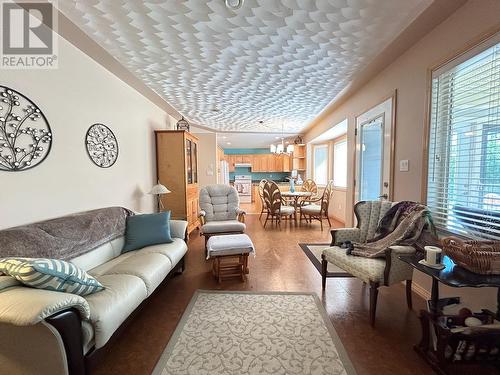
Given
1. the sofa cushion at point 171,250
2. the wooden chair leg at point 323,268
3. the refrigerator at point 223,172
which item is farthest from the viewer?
the refrigerator at point 223,172

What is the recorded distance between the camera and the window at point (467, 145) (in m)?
1.65

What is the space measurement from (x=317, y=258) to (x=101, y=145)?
10.2 ft

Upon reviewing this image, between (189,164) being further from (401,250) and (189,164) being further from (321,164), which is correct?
Answer: (321,164)

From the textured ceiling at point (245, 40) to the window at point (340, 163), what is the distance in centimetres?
262

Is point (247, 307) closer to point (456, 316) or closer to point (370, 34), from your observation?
point (456, 316)

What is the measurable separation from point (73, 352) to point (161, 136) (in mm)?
3495

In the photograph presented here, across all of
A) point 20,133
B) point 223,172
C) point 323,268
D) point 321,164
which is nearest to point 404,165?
point 323,268

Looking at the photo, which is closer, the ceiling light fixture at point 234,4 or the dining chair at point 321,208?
the ceiling light fixture at point 234,4

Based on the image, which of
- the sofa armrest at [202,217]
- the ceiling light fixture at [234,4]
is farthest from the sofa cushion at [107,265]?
the ceiling light fixture at [234,4]

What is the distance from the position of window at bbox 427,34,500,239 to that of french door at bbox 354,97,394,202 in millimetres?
657

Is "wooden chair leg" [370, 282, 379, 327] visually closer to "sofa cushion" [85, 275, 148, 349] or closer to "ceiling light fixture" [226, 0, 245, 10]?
"sofa cushion" [85, 275, 148, 349]

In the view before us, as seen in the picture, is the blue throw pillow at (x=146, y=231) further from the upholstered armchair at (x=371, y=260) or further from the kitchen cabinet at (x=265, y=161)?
the kitchen cabinet at (x=265, y=161)

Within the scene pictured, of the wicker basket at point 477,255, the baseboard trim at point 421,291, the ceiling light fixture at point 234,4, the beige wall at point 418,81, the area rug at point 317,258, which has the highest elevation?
the ceiling light fixture at point 234,4

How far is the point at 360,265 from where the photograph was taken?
6.59ft
